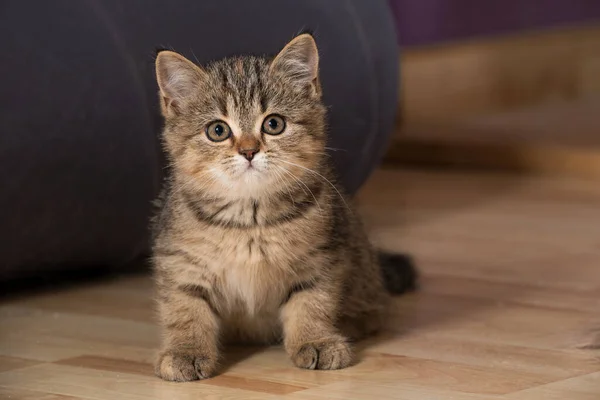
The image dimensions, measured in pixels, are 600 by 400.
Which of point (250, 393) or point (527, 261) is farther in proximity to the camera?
point (527, 261)

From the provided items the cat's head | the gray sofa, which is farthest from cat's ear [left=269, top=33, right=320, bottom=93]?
the gray sofa

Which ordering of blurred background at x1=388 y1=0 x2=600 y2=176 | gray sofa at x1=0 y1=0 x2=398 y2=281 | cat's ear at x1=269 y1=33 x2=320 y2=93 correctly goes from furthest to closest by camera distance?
blurred background at x1=388 y1=0 x2=600 y2=176, gray sofa at x1=0 y1=0 x2=398 y2=281, cat's ear at x1=269 y1=33 x2=320 y2=93

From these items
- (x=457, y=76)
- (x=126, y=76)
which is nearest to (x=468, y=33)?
(x=457, y=76)

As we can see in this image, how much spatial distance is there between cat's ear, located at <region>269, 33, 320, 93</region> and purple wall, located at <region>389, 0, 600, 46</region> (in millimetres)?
2768

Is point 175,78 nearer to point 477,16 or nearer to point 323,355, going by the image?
point 323,355

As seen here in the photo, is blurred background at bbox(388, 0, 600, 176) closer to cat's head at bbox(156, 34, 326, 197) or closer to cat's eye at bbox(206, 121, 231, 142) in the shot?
cat's head at bbox(156, 34, 326, 197)

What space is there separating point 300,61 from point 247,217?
0.97ft

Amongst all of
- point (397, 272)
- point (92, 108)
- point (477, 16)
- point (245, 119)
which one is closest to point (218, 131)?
point (245, 119)

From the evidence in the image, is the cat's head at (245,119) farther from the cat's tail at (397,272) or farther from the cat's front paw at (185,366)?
the cat's tail at (397,272)

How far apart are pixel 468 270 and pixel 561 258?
28cm

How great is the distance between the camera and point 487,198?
392 cm

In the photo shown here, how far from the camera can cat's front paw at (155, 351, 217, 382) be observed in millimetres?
2047

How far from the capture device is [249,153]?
201cm

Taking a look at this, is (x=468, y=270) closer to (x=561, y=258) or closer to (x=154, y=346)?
(x=561, y=258)
